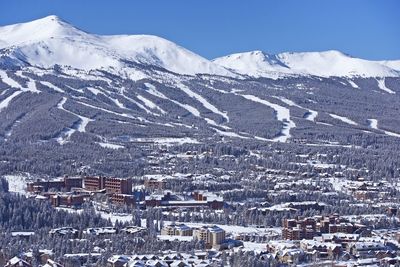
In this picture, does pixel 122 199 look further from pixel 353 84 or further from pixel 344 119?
pixel 353 84

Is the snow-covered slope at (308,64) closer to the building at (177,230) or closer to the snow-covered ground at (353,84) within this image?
the snow-covered ground at (353,84)

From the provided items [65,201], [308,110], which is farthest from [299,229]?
[308,110]

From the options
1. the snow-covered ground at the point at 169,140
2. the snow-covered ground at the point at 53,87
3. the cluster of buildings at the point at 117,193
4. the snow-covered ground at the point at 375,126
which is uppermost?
the snow-covered ground at the point at 53,87

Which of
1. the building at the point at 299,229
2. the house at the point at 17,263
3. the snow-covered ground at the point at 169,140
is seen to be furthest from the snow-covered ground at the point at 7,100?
the house at the point at 17,263

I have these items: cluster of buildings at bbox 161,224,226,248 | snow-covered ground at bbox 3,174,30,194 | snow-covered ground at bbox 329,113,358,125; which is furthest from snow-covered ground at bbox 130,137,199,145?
cluster of buildings at bbox 161,224,226,248

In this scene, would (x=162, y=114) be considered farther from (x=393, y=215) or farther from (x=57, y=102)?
(x=393, y=215)
